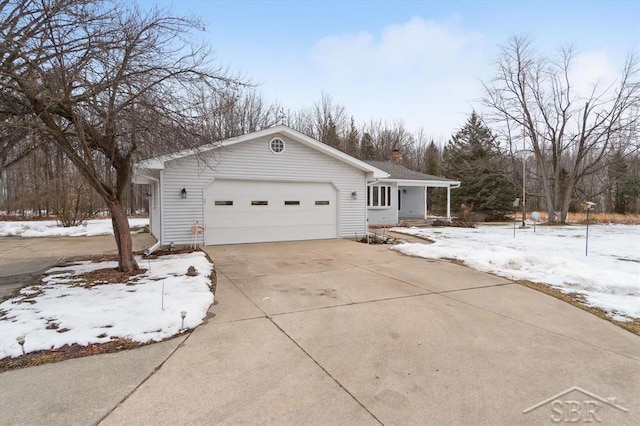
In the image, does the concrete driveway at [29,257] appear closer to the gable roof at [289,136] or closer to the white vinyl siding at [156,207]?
the white vinyl siding at [156,207]

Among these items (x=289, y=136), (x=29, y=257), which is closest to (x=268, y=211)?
(x=289, y=136)

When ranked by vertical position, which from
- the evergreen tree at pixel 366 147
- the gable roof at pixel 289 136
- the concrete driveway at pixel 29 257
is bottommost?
the concrete driveway at pixel 29 257

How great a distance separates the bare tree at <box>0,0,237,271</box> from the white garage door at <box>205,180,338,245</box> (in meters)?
4.27

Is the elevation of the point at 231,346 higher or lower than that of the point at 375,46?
lower

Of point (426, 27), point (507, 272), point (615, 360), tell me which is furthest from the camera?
point (426, 27)

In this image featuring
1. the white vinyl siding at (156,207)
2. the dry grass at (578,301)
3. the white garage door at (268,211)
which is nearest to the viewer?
the dry grass at (578,301)

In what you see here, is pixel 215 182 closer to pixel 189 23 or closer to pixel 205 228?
pixel 205 228

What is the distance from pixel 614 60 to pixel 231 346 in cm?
2838

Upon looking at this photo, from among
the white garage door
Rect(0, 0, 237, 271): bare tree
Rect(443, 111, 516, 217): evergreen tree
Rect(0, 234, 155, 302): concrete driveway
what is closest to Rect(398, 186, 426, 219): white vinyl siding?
Rect(443, 111, 516, 217): evergreen tree

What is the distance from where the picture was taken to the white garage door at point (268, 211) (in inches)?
452

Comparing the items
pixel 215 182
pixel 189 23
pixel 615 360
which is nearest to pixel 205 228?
pixel 215 182

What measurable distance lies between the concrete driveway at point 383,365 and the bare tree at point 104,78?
338 centimetres

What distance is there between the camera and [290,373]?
3.15 m

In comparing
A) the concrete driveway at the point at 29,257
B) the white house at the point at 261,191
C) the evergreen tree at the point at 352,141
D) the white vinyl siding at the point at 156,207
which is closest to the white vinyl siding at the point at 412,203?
the white house at the point at 261,191
